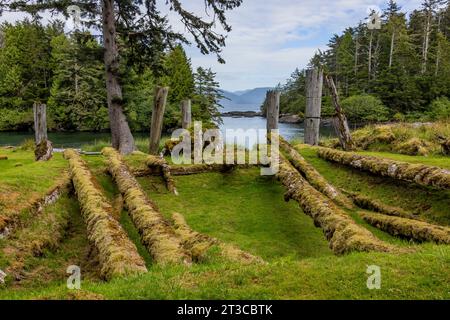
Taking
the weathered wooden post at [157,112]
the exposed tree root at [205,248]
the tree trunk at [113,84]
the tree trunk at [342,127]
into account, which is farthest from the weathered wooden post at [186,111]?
the exposed tree root at [205,248]

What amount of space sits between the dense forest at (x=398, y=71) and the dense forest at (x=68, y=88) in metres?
17.4

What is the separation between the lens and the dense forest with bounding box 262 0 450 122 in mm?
53906

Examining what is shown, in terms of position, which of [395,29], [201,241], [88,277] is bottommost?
[88,277]

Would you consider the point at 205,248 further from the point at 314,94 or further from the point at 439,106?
the point at 439,106

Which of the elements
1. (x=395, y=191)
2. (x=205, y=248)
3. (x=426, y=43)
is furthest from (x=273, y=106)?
(x=426, y=43)

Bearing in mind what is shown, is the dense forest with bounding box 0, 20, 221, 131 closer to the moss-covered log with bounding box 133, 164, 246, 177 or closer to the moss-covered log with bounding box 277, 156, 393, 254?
the moss-covered log with bounding box 133, 164, 246, 177

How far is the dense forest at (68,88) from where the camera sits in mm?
53656

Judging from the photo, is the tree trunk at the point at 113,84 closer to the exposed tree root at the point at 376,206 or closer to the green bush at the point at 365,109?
the exposed tree root at the point at 376,206

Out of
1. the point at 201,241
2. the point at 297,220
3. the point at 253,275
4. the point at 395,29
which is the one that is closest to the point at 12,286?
the point at 201,241

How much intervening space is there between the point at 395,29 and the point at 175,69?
34872mm

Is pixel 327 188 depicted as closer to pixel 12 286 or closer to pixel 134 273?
pixel 134 273

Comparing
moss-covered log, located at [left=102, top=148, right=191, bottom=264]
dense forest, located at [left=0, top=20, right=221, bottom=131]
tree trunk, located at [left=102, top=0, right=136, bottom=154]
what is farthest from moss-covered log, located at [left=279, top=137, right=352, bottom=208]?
dense forest, located at [left=0, top=20, right=221, bottom=131]

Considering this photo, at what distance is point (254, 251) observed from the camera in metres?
7.61
